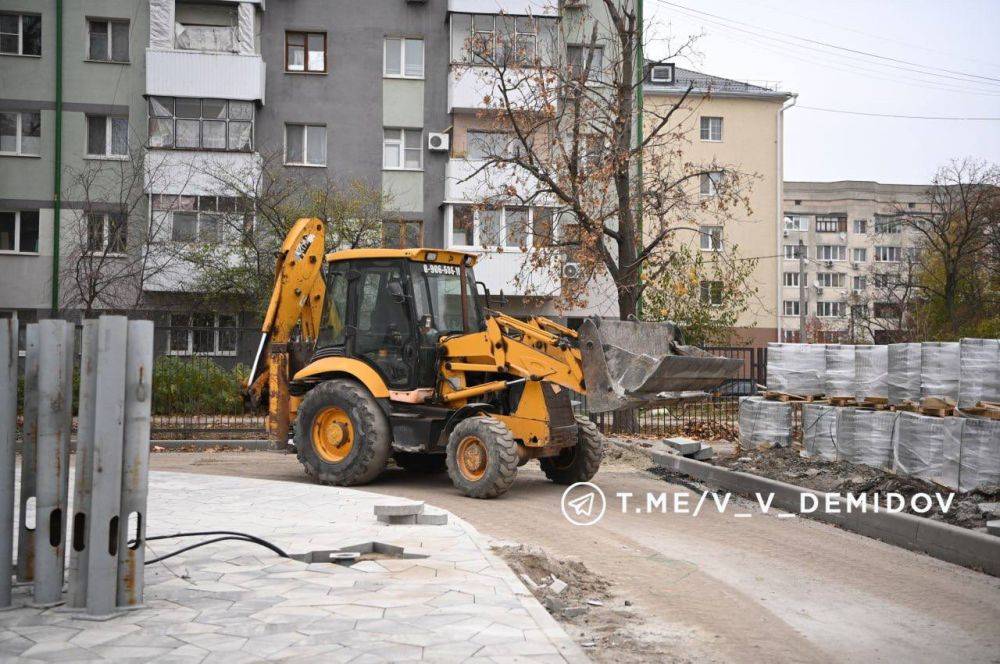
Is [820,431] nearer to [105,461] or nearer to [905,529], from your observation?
[905,529]

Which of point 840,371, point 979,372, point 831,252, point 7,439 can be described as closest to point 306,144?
point 840,371

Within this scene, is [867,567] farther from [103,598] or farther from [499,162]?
[499,162]

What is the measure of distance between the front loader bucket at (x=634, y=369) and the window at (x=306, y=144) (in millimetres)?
23369

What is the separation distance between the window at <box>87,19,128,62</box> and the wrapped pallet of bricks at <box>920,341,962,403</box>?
94.3 ft

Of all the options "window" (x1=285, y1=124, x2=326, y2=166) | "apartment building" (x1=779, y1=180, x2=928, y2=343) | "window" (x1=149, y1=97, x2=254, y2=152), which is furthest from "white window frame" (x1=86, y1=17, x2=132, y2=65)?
"apartment building" (x1=779, y1=180, x2=928, y2=343)

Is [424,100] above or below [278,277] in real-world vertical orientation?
above

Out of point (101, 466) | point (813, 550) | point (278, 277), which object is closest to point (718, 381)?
point (813, 550)

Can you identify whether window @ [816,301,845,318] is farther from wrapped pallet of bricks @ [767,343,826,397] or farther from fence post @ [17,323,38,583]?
fence post @ [17,323,38,583]

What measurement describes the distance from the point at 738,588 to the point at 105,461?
458 cm

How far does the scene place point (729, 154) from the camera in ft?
169

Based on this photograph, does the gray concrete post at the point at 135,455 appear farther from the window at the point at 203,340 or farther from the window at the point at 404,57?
the window at the point at 404,57

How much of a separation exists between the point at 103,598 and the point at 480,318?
8196mm

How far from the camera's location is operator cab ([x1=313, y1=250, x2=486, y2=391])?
42.9 feet

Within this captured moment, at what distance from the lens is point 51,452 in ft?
19.7
